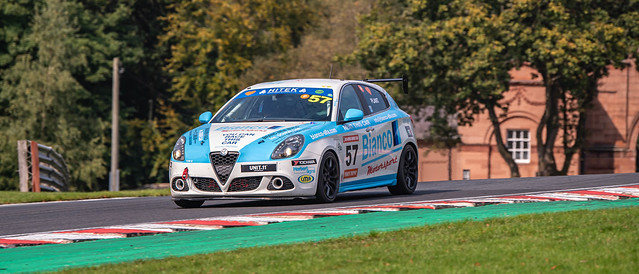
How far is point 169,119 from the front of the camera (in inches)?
2202

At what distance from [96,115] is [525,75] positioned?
21520 mm

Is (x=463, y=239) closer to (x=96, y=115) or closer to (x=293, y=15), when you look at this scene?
(x=96, y=115)

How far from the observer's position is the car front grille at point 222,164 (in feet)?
44.3

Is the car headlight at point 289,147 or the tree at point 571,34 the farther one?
the tree at point 571,34

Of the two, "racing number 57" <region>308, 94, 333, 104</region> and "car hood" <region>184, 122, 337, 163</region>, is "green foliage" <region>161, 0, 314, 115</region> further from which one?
"car hood" <region>184, 122, 337, 163</region>

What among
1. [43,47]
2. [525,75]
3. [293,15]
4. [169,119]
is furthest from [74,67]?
[525,75]

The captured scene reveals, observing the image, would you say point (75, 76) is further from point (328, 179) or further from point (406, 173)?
point (328, 179)

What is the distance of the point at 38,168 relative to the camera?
2484 cm

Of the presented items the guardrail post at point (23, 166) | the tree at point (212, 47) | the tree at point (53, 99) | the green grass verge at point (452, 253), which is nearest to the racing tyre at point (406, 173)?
the green grass verge at point (452, 253)

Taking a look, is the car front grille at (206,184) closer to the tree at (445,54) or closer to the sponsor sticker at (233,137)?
the sponsor sticker at (233,137)

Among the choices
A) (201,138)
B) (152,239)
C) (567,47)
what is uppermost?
(567,47)

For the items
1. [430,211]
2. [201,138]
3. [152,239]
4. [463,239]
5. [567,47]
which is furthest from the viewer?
[567,47]

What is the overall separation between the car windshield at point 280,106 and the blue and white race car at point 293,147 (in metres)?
0.01

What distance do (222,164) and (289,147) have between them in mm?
825
